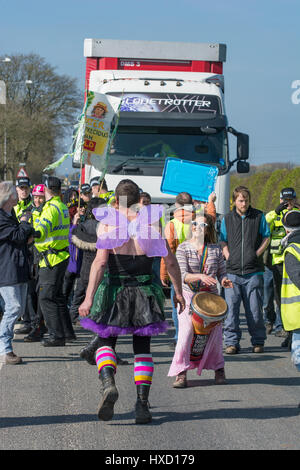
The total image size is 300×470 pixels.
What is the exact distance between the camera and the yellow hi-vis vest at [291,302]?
7062 mm

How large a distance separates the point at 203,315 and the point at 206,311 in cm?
6

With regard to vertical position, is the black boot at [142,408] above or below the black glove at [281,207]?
below

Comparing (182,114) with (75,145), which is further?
(182,114)

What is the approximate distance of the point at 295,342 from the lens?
7.21m

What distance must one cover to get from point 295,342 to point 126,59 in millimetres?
9873

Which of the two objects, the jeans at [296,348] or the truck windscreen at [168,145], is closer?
the jeans at [296,348]

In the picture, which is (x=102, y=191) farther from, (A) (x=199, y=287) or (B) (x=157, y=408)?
(B) (x=157, y=408)

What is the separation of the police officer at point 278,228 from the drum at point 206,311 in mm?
3416

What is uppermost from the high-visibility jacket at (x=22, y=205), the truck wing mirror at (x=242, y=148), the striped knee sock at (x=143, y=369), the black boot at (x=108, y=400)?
the truck wing mirror at (x=242, y=148)

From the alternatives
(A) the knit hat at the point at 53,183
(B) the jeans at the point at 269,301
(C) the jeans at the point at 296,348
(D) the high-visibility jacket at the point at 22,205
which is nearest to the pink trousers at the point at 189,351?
(C) the jeans at the point at 296,348

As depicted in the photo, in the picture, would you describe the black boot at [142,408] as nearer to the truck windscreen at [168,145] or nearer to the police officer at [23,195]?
the police officer at [23,195]

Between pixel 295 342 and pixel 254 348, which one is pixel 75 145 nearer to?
pixel 254 348

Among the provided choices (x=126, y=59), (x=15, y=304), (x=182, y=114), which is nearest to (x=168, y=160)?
(x=182, y=114)
